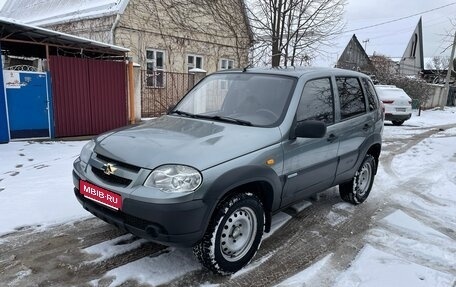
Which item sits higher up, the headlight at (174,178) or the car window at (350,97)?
the car window at (350,97)

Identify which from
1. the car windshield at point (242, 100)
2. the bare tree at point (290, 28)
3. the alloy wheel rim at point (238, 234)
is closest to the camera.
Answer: the alloy wheel rim at point (238, 234)

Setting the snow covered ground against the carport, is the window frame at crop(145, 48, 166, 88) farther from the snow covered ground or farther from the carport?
the snow covered ground

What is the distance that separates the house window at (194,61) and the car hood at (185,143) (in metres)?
14.9

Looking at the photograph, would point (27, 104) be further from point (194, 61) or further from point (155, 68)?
point (194, 61)

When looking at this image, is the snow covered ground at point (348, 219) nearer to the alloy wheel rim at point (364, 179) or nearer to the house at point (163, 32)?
the alloy wheel rim at point (364, 179)

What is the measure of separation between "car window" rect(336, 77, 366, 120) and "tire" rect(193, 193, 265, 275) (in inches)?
75.0

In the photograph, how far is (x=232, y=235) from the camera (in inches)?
134

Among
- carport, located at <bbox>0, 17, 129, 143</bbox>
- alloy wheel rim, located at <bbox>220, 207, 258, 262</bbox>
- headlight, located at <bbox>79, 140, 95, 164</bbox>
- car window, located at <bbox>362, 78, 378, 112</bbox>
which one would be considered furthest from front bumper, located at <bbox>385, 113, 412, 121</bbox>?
headlight, located at <bbox>79, 140, 95, 164</bbox>

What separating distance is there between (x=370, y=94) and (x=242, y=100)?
2.36 m

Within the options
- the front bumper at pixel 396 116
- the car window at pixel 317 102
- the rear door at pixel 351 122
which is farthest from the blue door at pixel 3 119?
the front bumper at pixel 396 116

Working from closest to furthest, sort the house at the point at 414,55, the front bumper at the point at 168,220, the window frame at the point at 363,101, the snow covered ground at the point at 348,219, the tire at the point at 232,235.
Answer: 1. the front bumper at the point at 168,220
2. the tire at the point at 232,235
3. the snow covered ground at the point at 348,219
4. the window frame at the point at 363,101
5. the house at the point at 414,55

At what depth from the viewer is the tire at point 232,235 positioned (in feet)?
10.4

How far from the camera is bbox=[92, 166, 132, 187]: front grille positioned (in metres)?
3.06

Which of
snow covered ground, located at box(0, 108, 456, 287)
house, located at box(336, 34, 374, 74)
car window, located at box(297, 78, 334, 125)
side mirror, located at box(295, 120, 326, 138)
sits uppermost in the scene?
house, located at box(336, 34, 374, 74)
